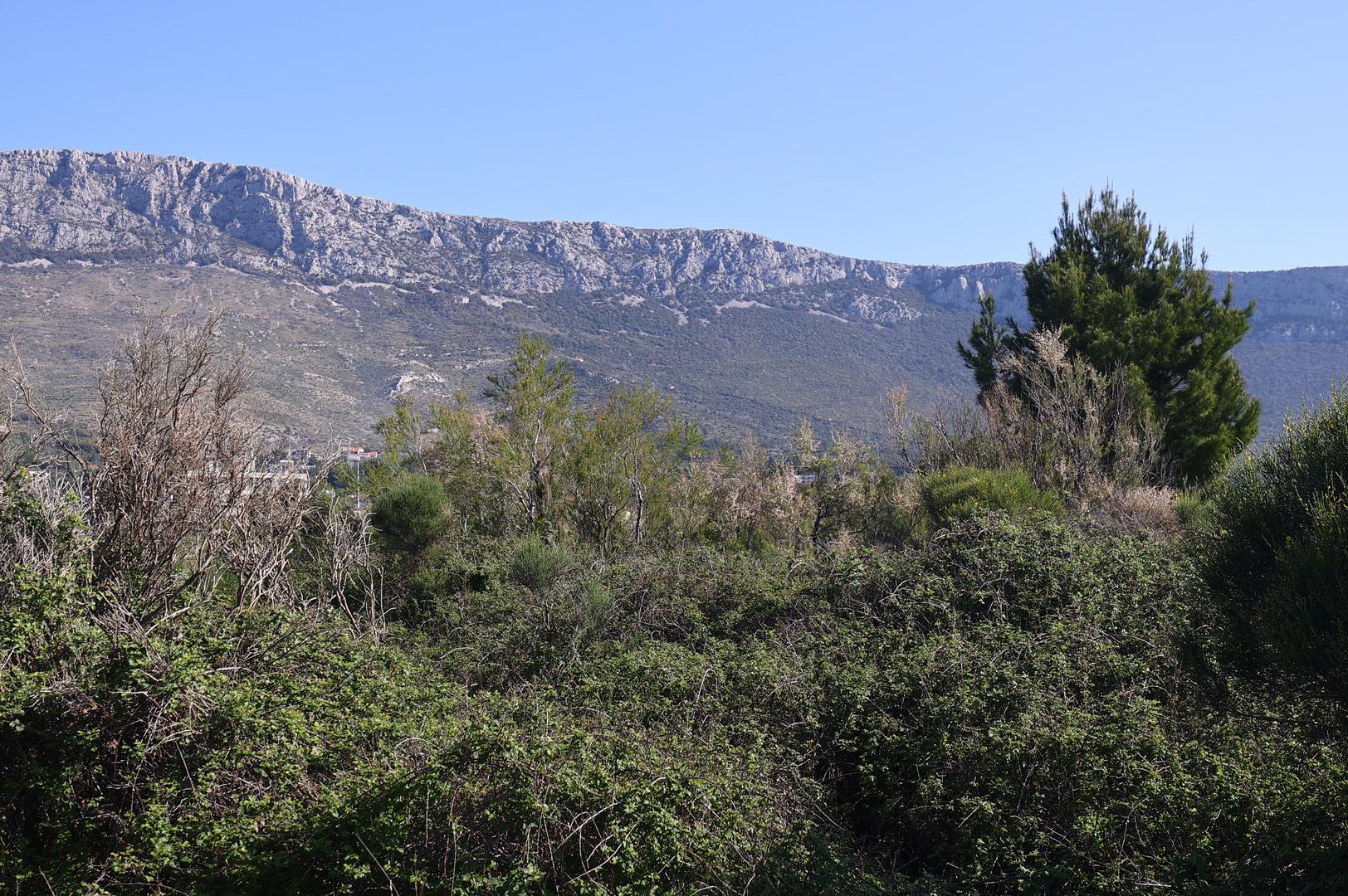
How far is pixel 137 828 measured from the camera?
6.30 m

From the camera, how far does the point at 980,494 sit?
1385 centimetres

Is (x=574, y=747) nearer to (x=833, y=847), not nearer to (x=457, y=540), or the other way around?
(x=833, y=847)

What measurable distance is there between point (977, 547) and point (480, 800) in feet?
22.0

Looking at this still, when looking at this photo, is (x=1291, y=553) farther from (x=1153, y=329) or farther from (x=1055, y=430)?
(x=1153, y=329)

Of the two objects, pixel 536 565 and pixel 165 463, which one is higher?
pixel 165 463

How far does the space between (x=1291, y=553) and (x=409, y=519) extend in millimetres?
14156

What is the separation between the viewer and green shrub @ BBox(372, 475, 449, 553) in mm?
16797

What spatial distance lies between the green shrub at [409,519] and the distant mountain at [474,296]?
26394 millimetres

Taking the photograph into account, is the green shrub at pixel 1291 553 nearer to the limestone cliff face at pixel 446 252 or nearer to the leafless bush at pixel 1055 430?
the leafless bush at pixel 1055 430

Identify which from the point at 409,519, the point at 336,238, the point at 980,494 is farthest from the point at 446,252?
the point at 980,494

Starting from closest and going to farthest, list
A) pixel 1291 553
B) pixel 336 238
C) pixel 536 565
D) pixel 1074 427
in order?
pixel 1291 553 → pixel 536 565 → pixel 1074 427 → pixel 336 238

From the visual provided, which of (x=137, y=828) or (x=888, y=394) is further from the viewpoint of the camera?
(x=888, y=394)

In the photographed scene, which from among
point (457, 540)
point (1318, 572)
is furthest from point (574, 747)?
point (457, 540)

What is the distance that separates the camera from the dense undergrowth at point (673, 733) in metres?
5.64
